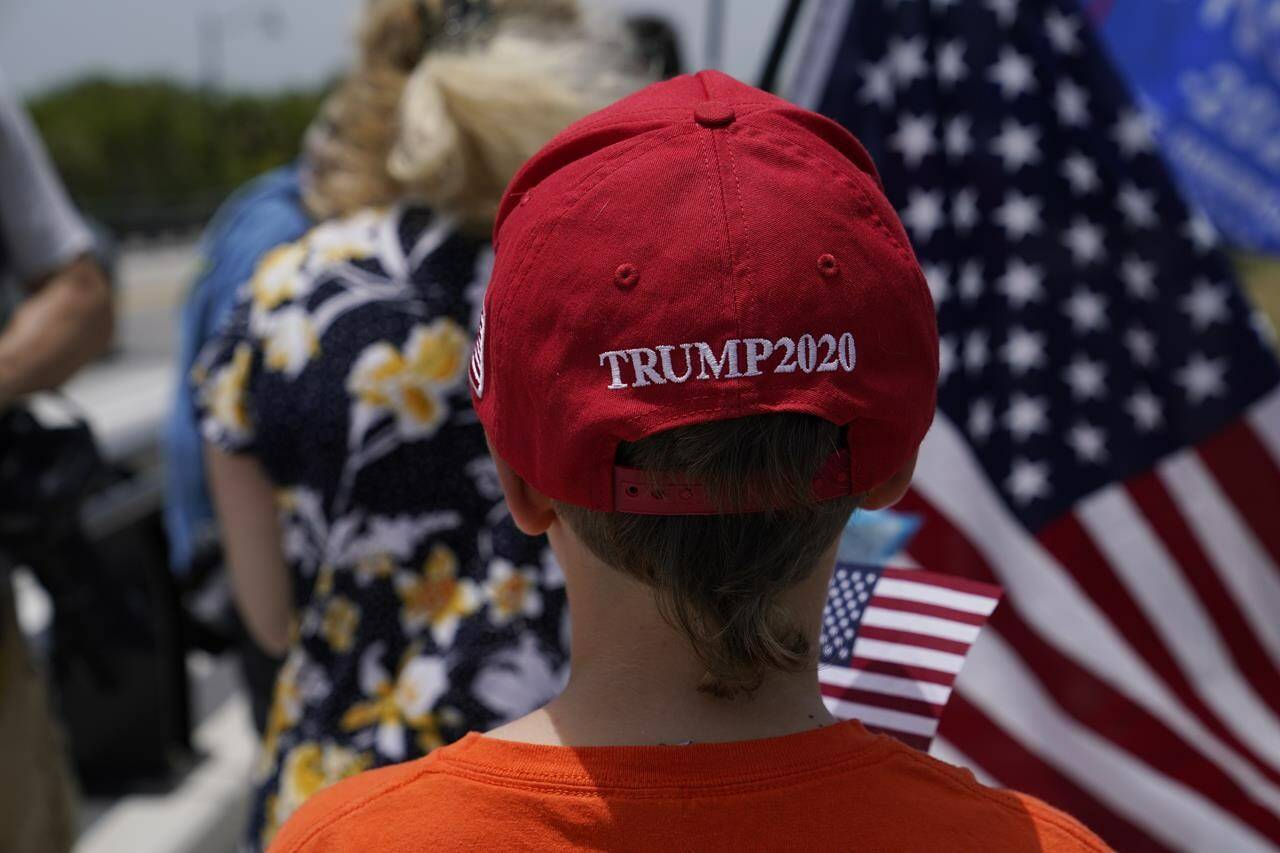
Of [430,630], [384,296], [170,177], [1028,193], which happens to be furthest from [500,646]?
[170,177]

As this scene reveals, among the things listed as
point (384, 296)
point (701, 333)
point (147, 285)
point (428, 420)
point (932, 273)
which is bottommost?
point (147, 285)

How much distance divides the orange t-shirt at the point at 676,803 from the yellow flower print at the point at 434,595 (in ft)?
2.20

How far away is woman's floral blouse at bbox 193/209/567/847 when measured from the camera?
5.34 feet

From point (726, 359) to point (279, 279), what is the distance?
1003 mm

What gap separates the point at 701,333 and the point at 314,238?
3.31ft

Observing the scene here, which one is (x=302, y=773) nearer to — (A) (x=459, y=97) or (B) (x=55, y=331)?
(A) (x=459, y=97)

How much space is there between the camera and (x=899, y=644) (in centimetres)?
123

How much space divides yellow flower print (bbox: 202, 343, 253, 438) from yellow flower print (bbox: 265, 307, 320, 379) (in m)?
0.05

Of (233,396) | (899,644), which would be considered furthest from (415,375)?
(899,644)

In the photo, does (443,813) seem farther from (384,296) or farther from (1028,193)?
(1028,193)

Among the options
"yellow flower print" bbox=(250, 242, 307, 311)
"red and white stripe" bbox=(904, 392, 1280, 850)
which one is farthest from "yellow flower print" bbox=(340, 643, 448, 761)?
"red and white stripe" bbox=(904, 392, 1280, 850)

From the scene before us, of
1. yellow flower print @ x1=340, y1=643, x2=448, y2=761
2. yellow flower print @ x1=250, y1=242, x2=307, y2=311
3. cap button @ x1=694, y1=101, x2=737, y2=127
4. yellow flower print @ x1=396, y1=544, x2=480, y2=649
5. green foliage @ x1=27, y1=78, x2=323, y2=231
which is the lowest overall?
green foliage @ x1=27, y1=78, x2=323, y2=231

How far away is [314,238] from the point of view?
171cm

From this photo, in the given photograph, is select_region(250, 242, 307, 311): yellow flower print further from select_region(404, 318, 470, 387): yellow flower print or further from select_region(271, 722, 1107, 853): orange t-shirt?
select_region(271, 722, 1107, 853): orange t-shirt
